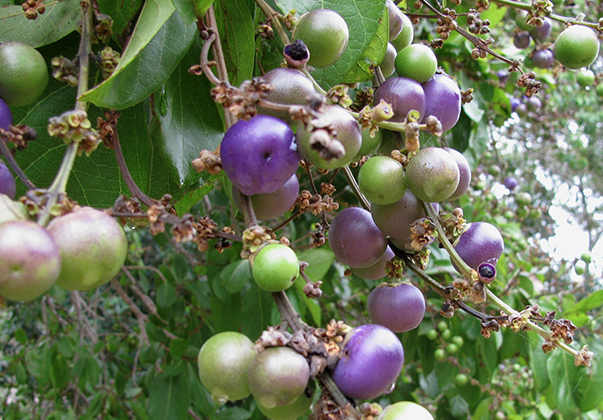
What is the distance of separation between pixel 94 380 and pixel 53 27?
1.68 meters

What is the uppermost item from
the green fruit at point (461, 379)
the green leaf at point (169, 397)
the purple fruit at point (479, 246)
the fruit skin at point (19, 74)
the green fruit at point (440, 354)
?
the fruit skin at point (19, 74)

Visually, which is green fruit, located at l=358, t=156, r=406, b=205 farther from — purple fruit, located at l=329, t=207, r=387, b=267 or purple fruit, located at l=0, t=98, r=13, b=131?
purple fruit, located at l=0, t=98, r=13, b=131

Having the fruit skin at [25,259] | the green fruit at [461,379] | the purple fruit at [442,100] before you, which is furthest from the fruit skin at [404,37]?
the green fruit at [461,379]

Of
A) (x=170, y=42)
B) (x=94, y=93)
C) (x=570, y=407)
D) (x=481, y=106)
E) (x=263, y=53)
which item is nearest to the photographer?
(x=94, y=93)

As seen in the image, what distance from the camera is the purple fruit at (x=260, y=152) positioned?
1.45 feet

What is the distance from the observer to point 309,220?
193 cm

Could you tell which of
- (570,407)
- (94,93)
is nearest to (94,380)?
(570,407)

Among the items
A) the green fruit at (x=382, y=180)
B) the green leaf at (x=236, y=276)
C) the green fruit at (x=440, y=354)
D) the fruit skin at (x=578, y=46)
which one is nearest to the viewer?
the green fruit at (x=382, y=180)

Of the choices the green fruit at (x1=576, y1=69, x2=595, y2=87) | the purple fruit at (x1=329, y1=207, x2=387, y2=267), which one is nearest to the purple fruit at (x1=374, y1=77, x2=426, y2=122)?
the purple fruit at (x1=329, y1=207, x2=387, y2=267)

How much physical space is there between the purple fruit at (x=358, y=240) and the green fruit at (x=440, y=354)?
4.17ft

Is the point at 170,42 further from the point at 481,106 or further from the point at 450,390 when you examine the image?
the point at 450,390

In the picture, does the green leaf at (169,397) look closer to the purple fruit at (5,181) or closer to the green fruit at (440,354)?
the green fruit at (440,354)

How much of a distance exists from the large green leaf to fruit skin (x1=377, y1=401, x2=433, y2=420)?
1.42ft

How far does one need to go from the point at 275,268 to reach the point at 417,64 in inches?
14.8
